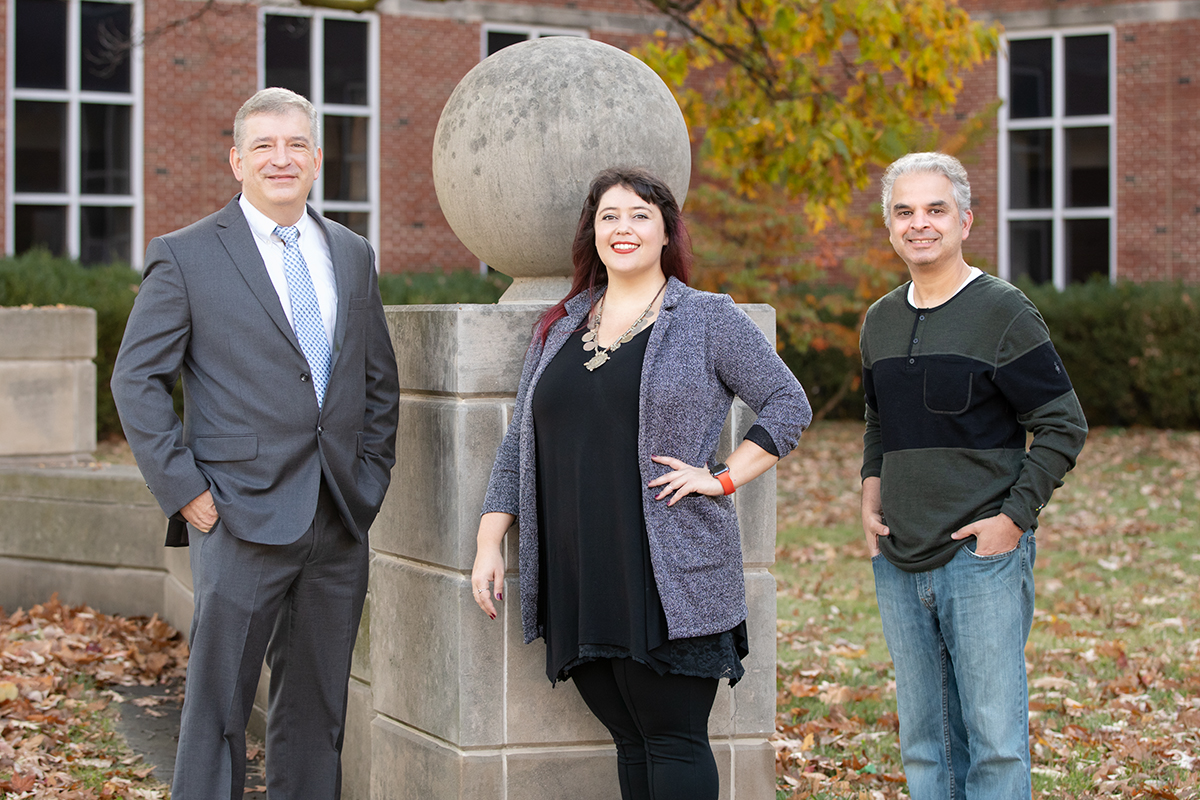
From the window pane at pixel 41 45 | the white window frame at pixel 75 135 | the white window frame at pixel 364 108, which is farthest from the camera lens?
the white window frame at pixel 364 108

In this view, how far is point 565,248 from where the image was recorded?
3.80 meters

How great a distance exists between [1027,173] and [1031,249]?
1089 millimetres

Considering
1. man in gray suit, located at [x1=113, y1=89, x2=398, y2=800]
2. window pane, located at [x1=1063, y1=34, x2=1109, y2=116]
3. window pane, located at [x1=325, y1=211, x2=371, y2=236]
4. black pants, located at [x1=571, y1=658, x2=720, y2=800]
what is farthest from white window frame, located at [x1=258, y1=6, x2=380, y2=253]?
black pants, located at [x1=571, y1=658, x2=720, y2=800]

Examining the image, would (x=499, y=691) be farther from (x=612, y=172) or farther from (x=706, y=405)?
(x=612, y=172)

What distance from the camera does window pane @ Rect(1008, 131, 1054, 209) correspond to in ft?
57.8

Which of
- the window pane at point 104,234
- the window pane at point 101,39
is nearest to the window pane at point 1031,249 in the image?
the window pane at point 104,234

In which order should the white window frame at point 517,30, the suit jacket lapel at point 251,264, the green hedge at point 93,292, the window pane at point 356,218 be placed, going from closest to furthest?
the suit jacket lapel at point 251,264
the green hedge at point 93,292
the window pane at point 356,218
the white window frame at point 517,30

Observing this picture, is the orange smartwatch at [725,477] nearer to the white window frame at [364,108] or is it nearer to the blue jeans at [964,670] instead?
the blue jeans at [964,670]

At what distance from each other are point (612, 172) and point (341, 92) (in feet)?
47.0

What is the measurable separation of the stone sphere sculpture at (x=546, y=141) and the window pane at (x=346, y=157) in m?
13.2

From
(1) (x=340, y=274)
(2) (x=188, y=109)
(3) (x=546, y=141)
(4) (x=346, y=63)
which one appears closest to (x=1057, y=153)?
(4) (x=346, y=63)

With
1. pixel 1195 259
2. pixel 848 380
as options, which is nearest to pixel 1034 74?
pixel 1195 259

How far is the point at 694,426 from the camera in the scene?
3.13 m

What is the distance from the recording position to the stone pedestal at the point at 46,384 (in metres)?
7.64
